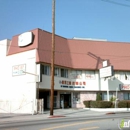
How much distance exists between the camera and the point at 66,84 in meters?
36.4

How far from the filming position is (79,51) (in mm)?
38688

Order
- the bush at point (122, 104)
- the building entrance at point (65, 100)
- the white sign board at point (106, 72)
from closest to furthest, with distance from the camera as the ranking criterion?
1. the bush at point (122, 104)
2. the white sign board at point (106, 72)
3. the building entrance at point (65, 100)

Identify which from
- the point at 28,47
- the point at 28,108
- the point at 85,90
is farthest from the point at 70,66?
the point at 28,108

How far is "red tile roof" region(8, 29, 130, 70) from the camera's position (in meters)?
33.2

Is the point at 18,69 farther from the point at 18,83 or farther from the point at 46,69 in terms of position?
the point at 46,69

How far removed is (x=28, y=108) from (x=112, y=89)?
15574 millimetres

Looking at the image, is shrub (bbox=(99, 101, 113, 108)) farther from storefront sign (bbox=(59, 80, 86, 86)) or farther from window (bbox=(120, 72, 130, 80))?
window (bbox=(120, 72, 130, 80))

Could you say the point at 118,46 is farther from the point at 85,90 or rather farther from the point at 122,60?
the point at 85,90

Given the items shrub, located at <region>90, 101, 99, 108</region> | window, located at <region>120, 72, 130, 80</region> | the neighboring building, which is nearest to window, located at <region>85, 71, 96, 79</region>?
the neighboring building

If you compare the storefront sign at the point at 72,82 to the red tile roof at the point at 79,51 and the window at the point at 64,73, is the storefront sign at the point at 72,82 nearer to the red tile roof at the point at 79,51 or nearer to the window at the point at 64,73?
the window at the point at 64,73

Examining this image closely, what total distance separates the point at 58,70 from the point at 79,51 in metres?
5.56

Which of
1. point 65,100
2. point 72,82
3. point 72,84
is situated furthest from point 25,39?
point 65,100

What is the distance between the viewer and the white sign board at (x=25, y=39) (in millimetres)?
33250

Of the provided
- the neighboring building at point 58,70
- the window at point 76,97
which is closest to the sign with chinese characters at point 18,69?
the neighboring building at point 58,70
